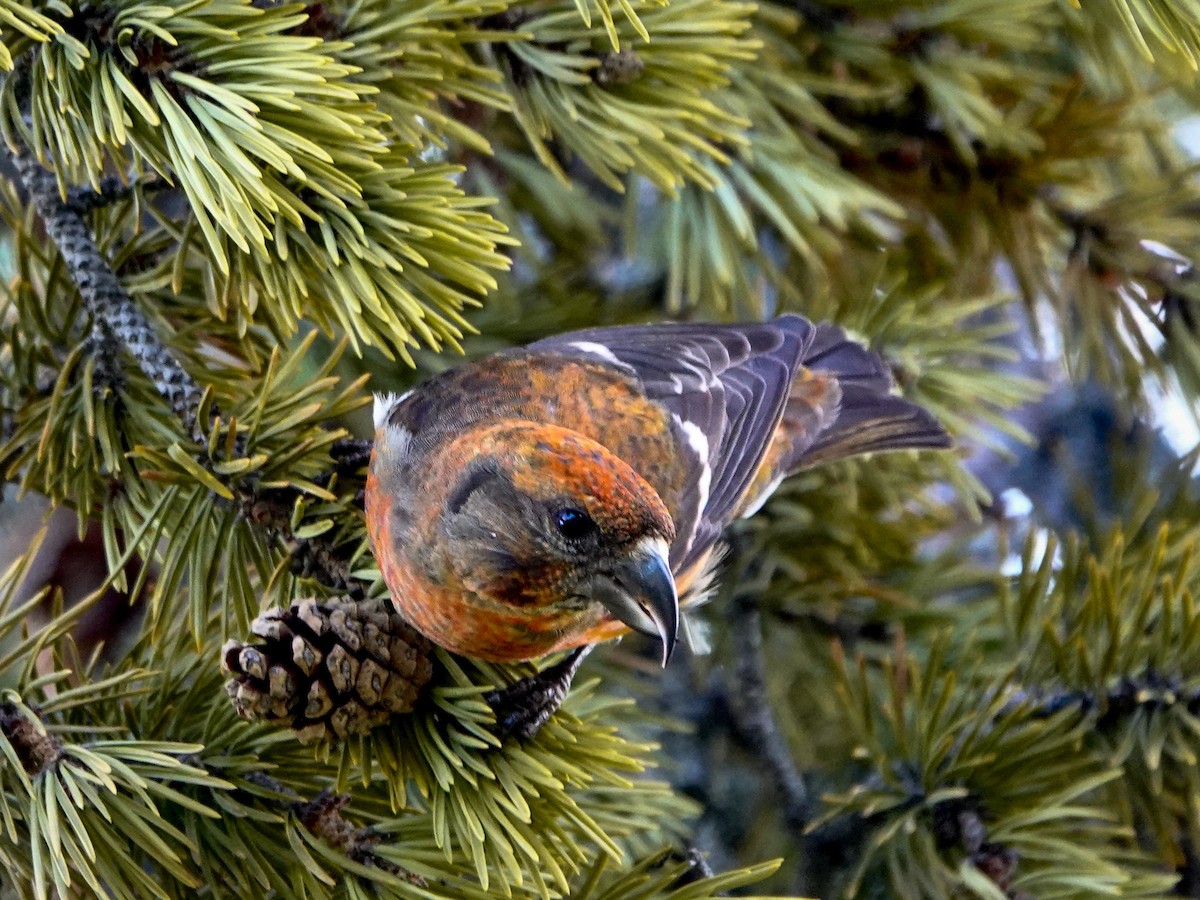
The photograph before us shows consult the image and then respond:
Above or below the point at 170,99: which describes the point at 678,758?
below

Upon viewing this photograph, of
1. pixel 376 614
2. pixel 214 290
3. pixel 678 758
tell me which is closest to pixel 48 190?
pixel 214 290

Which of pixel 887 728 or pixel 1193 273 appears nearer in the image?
pixel 887 728

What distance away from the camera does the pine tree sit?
959 mm

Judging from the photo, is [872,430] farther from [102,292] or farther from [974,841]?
[102,292]

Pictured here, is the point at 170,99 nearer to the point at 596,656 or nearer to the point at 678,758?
the point at 596,656

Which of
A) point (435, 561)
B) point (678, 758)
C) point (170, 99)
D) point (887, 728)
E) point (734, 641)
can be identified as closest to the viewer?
point (170, 99)

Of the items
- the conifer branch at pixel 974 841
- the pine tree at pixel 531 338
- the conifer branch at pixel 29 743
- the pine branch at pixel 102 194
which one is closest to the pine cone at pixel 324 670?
the pine tree at pixel 531 338

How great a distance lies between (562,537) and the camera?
1197 mm

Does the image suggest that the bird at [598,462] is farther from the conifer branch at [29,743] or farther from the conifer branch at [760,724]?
the conifer branch at [29,743]

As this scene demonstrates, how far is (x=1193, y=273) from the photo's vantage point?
1.63 meters

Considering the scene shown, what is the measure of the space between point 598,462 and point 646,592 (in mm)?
136

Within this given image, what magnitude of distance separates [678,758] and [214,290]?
1.17 m

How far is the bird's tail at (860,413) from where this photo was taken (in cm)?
155

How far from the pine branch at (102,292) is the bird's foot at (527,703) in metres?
0.36
